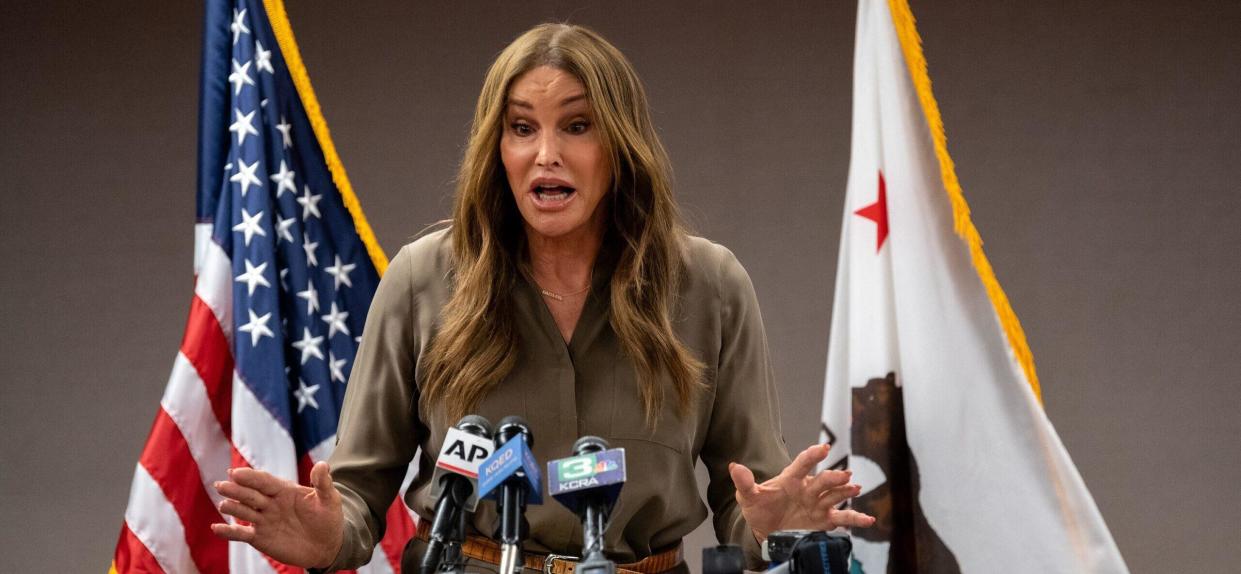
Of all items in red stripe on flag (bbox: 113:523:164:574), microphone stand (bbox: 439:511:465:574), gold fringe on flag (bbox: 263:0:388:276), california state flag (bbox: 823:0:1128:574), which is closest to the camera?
microphone stand (bbox: 439:511:465:574)

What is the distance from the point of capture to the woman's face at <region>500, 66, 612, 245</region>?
1.83 m

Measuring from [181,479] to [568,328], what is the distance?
1.27 meters

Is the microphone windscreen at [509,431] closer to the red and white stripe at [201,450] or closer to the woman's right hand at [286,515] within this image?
the woman's right hand at [286,515]

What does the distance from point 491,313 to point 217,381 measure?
121 cm

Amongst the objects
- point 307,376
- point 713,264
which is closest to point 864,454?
point 713,264

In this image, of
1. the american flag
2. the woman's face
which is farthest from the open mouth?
the american flag

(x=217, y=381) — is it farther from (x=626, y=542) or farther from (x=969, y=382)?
(x=969, y=382)

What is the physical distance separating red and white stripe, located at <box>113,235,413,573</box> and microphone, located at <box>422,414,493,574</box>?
1560 millimetres

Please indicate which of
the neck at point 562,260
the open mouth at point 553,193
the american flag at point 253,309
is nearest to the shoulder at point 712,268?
the neck at point 562,260

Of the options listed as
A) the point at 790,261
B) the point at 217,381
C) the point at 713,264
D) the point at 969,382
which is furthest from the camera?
the point at 790,261

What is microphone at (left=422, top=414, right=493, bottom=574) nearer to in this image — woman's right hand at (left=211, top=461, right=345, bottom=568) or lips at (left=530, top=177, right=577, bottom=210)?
woman's right hand at (left=211, top=461, right=345, bottom=568)

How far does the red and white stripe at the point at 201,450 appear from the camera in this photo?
9.09 feet

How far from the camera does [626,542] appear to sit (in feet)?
6.07

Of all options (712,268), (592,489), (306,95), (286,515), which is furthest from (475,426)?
(306,95)
